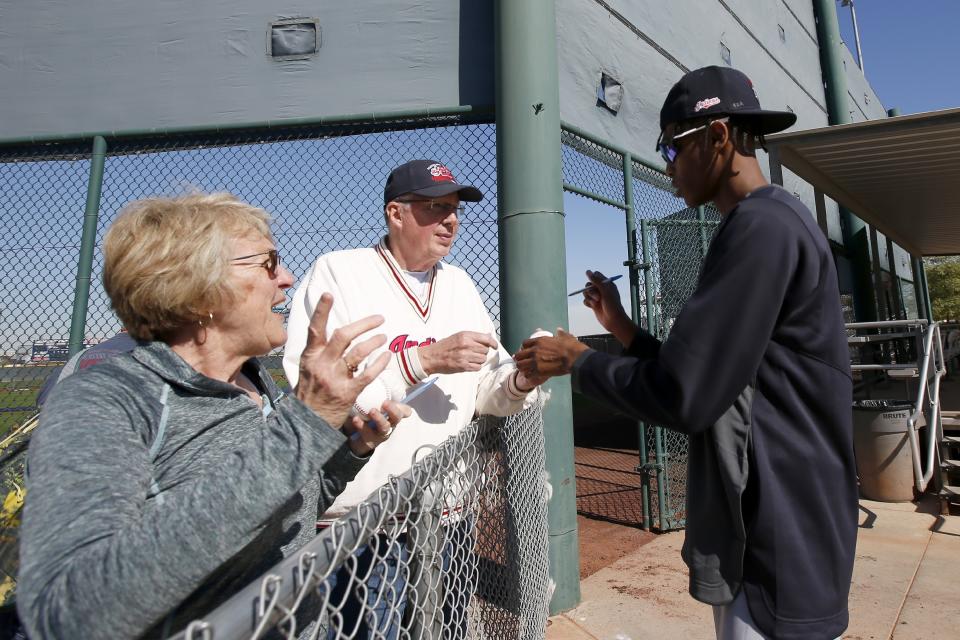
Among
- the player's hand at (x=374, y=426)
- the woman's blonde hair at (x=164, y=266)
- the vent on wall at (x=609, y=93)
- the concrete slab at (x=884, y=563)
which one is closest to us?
the woman's blonde hair at (x=164, y=266)

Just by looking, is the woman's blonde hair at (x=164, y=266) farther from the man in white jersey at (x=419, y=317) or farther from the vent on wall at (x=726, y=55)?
the vent on wall at (x=726, y=55)

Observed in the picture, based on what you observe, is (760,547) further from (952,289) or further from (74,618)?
(952,289)

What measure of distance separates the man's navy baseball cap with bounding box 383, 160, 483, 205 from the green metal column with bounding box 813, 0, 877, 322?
37.2ft

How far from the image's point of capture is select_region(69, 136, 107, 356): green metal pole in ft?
13.2

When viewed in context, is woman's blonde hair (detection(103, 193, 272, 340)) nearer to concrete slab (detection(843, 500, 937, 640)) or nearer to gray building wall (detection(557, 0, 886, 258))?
gray building wall (detection(557, 0, 886, 258))

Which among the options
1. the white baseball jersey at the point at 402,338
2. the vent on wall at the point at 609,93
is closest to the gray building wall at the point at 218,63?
the vent on wall at the point at 609,93

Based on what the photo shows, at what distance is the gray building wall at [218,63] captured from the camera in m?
4.38

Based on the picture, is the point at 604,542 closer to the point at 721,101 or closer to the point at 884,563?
the point at 884,563

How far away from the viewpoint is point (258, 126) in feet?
14.0

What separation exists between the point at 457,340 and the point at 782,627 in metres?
1.19

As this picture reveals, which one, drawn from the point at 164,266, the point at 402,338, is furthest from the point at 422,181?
the point at 164,266

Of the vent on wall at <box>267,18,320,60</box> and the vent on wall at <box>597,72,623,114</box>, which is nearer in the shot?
the vent on wall at <box>267,18,320,60</box>

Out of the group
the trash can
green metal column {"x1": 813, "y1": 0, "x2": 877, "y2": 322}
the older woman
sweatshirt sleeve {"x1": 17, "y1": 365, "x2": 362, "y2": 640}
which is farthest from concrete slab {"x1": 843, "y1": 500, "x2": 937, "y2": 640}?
green metal column {"x1": 813, "y1": 0, "x2": 877, "y2": 322}

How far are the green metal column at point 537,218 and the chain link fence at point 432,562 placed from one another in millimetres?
390
